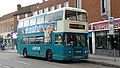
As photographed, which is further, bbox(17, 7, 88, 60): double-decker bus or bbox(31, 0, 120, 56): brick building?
bbox(31, 0, 120, 56): brick building

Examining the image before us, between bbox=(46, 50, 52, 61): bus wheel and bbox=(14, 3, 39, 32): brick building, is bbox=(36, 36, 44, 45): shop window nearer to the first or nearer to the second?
bbox=(46, 50, 52, 61): bus wheel

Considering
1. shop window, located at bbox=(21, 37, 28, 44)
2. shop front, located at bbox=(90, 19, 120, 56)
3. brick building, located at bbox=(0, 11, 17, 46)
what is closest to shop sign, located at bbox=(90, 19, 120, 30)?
shop front, located at bbox=(90, 19, 120, 56)

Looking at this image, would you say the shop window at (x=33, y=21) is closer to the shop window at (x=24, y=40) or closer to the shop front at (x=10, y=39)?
the shop window at (x=24, y=40)

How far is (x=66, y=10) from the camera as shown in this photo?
16.6 meters

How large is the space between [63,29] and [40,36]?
393cm

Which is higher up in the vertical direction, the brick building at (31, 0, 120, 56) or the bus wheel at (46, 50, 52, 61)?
the brick building at (31, 0, 120, 56)

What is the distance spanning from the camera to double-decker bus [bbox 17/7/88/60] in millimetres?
16562

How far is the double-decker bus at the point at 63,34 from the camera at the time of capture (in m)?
16.6

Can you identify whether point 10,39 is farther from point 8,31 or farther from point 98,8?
point 98,8

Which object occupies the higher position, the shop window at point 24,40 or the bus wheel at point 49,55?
the shop window at point 24,40

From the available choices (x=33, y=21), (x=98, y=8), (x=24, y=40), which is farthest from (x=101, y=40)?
(x=24, y=40)

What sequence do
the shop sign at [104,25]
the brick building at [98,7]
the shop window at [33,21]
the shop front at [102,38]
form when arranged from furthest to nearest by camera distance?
the brick building at [98,7], the shop front at [102,38], the shop window at [33,21], the shop sign at [104,25]

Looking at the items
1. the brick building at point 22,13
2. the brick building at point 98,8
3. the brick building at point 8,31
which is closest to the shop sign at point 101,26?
the brick building at point 98,8

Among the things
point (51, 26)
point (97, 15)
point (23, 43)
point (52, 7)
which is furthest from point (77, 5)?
point (51, 26)
